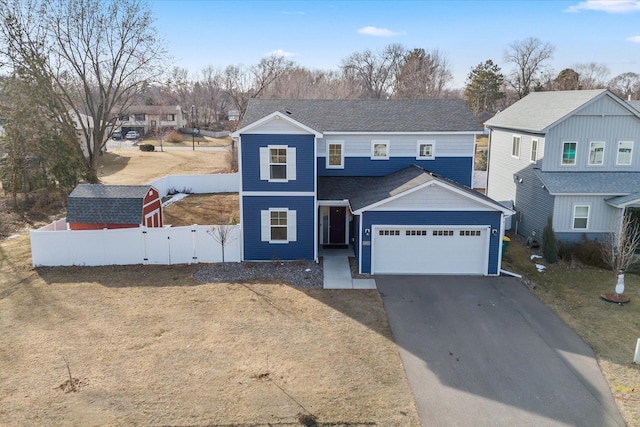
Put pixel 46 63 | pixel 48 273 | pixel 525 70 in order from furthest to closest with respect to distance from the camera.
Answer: pixel 525 70 < pixel 46 63 < pixel 48 273

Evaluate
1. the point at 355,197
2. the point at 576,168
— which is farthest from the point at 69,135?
the point at 576,168

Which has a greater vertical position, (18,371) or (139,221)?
(139,221)

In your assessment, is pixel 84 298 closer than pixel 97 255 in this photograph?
Yes

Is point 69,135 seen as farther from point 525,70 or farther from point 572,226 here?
point 525,70

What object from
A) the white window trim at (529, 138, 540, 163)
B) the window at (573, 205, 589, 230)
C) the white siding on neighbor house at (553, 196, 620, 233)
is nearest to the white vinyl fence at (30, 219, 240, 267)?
the white siding on neighbor house at (553, 196, 620, 233)

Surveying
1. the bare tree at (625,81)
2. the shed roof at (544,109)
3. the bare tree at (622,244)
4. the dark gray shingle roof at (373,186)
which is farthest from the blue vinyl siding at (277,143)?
the bare tree at (625,81)

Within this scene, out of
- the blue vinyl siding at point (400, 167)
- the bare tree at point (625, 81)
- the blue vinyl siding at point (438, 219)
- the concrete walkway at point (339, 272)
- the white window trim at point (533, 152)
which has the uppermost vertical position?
the bare tree at point (625, 81)

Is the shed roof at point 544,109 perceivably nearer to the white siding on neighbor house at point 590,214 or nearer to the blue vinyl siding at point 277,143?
the white siding on neighbor house at point 590,214

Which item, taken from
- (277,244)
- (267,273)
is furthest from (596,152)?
(267,273)
